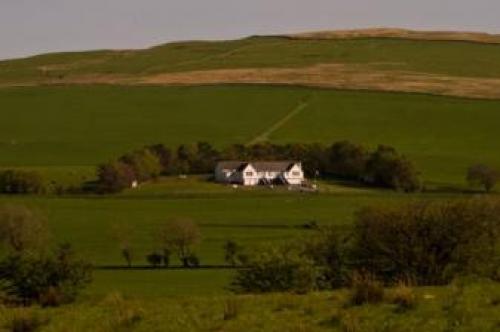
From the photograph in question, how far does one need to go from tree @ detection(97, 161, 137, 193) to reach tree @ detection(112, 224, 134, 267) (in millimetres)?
23115

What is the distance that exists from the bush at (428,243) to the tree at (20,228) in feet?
123

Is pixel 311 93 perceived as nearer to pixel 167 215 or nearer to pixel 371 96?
pixel 371 96

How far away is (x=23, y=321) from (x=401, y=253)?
14.5 metres

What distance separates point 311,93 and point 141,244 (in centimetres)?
8730

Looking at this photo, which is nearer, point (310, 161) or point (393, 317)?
point (393, 317)

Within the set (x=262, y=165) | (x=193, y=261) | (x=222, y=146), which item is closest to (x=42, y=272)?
(x=193, y=261)

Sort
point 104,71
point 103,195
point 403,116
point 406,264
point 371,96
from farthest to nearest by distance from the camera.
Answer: point 104,71 → point 371,96 → point 403,116 → point 103,195 → point 406,264

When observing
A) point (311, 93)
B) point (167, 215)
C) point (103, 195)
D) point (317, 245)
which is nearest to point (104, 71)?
point (311, 93)

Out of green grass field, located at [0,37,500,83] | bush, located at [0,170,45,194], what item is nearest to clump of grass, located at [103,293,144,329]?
bush, located at [0,170,45,194]

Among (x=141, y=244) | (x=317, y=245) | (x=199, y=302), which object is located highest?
(x=199, y=302)

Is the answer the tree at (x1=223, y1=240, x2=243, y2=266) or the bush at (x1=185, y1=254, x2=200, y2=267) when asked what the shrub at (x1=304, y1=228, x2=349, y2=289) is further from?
the bush at (x1=185, y1=254, x2=200, y2=267)

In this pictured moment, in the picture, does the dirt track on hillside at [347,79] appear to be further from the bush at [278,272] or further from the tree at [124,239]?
the bush at [278,272]

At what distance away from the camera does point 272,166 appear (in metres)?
110

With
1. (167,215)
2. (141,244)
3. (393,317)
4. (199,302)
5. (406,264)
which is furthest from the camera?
(167,215)
